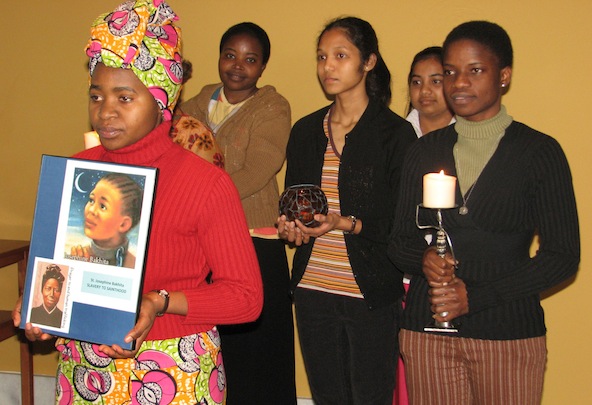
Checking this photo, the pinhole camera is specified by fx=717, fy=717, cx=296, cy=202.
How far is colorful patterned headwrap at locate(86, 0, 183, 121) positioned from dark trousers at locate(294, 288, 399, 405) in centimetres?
132

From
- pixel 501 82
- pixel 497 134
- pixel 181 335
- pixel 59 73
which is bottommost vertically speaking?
pixel 181 335

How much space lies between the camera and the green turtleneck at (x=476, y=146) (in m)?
2.28

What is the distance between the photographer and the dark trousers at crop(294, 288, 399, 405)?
277 cm

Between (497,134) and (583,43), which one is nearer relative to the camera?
(497,134)

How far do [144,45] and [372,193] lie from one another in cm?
131

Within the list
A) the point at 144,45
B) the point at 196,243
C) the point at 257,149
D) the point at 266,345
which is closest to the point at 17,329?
the point at 266,345

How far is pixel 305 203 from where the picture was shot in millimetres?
2604

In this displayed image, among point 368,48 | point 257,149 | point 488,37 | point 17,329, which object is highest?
point 368,48

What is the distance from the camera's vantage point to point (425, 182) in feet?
6.97

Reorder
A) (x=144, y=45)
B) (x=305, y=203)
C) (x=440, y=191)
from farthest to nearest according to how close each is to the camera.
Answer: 1. (x=305, y=203)
2. (x=440, y=191)
3. (x=144, y=45)

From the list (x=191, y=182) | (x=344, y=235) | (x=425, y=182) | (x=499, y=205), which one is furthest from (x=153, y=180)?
(x=344, y=235)

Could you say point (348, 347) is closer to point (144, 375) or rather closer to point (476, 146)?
point (476, 146)

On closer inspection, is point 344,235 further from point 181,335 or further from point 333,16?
point 333,16

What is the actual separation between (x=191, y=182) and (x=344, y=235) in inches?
45.9
